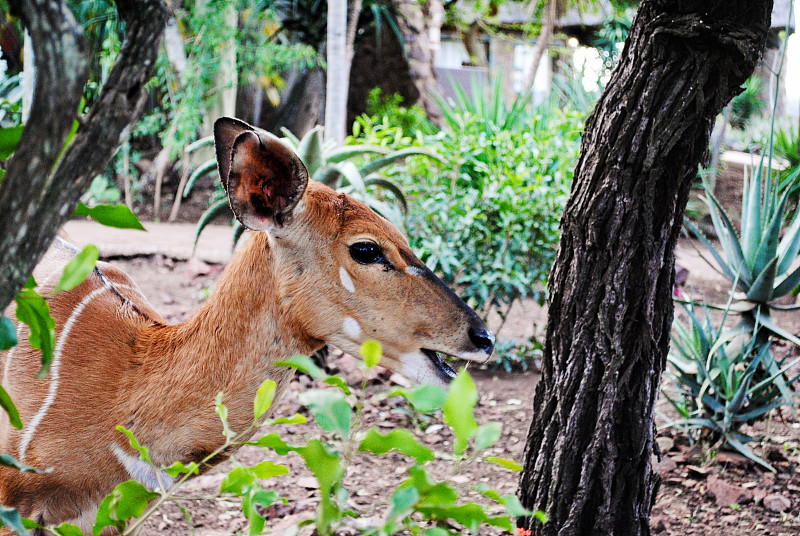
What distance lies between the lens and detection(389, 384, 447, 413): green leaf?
3.04ft

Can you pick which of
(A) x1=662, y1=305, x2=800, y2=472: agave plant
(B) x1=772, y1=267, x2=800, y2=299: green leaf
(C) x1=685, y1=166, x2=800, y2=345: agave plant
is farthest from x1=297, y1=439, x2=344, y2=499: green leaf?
(B) x1=772, y1=267, x2=800, y2=299: green leaf

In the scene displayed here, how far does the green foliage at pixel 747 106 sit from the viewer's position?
12164mm

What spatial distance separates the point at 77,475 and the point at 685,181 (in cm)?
190

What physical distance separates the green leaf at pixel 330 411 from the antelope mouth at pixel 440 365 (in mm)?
1174

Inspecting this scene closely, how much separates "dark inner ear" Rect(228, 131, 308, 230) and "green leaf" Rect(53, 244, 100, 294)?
3.11 ft

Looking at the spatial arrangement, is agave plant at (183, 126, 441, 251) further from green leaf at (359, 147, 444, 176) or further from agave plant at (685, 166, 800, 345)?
agave plant at (685, 166, 800, 345)

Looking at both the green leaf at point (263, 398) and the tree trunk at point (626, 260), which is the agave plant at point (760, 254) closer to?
the tree trunk at point (626, 260)

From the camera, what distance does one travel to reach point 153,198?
10008 millimetres

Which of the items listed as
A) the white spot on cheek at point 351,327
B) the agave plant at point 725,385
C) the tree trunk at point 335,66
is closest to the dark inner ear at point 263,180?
the white spot on cheek at point 351,327

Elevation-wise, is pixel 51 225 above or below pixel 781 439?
above

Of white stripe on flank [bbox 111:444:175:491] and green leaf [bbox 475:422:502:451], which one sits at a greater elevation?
green leaf [bbox 475:422:502:451]

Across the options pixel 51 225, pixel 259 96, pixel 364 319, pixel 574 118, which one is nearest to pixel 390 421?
pixel 364 319

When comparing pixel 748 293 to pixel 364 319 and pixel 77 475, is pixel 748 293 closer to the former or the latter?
pixel 364 319

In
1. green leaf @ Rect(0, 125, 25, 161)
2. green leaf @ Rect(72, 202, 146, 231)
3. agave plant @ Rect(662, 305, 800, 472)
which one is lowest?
agave plant @ Rect(662, 305, 800, 472)
